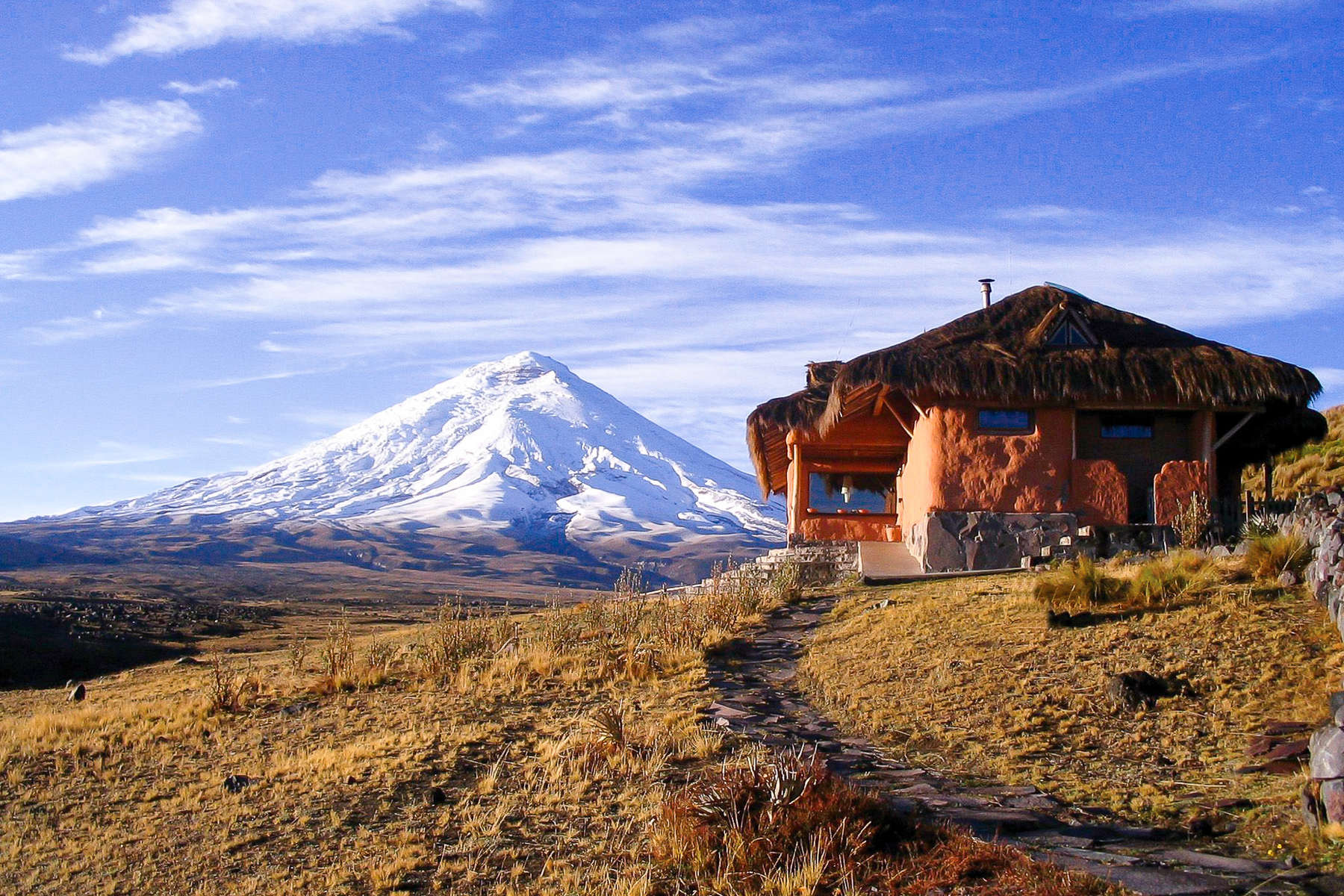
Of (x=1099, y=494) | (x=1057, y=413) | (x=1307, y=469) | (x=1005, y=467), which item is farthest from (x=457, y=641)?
(x=1307, y=469)

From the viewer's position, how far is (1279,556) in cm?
934

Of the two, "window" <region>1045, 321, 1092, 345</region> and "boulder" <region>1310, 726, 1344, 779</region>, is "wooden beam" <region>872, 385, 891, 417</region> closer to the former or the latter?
"window" <region>1045, 321, 1092, 345</region>

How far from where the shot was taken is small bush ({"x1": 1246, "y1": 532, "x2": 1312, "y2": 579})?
9172mm

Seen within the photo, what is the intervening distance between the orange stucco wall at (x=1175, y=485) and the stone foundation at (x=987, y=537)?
1.17m

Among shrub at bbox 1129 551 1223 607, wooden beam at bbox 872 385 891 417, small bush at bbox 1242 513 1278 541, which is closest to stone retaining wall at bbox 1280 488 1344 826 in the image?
small bush at bbox 1242 513 1278 541

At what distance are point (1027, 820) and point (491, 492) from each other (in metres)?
145

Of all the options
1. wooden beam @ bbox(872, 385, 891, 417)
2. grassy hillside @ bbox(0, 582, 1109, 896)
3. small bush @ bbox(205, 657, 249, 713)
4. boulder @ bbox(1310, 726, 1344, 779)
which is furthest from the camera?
wooden beam @ bbox(872, 385, 891, 417)

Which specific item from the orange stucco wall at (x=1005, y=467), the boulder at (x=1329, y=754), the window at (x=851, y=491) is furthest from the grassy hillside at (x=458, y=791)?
the window at (x=851, y=491)

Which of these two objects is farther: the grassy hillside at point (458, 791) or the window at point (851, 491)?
the window at point (851, 491)

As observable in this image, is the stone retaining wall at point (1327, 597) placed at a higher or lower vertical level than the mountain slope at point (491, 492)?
lower

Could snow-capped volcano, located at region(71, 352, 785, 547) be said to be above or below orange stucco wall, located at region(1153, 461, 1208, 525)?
above

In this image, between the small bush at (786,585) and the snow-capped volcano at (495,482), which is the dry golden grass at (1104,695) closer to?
the small bush at (786,585)

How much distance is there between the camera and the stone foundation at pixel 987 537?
14.3 m

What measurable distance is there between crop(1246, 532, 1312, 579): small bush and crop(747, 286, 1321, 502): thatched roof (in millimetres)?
4784
